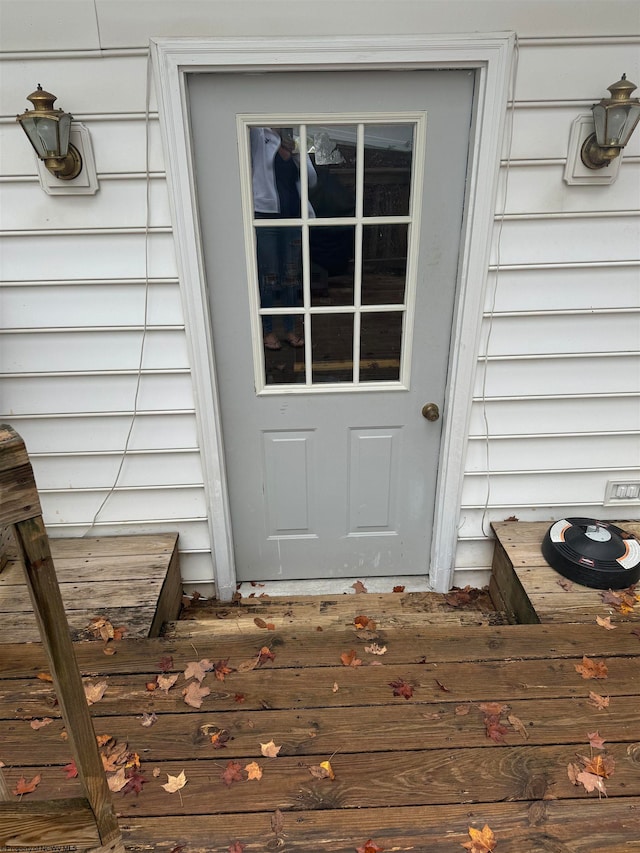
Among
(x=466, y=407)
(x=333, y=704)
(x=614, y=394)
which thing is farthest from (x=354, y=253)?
(x=333, y=704)

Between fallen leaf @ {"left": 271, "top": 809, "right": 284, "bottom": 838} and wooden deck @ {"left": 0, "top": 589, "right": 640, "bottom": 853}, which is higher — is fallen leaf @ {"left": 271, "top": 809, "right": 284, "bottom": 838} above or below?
below

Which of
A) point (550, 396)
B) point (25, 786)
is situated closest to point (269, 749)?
point (25, 786)

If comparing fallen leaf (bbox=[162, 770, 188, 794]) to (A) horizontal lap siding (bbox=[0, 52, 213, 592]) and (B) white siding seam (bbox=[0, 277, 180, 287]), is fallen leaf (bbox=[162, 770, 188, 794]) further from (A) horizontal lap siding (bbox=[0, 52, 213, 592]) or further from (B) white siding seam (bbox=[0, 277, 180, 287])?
(B) white siding seam (bbox=[0, 277, 180, 287])

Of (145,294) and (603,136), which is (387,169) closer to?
(603,136)

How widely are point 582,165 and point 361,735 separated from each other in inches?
87.5

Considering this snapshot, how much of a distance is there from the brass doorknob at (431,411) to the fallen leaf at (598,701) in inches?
48.5

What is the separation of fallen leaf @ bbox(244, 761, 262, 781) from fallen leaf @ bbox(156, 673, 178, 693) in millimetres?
427

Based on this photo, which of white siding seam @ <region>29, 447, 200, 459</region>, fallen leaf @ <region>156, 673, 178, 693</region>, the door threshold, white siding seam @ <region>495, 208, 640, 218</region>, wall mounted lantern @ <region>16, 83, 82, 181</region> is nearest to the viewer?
wall mounted lantern @ <region>16, 83, 82, 181</region>

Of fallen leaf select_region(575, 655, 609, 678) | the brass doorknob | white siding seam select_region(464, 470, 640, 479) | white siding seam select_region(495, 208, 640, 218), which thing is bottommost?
fallen leaf select_region(575, 655, 609, 678)

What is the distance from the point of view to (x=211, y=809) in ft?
5.12

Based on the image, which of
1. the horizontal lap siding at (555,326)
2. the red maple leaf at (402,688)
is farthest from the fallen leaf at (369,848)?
the horizontal lap siding at (555,326)

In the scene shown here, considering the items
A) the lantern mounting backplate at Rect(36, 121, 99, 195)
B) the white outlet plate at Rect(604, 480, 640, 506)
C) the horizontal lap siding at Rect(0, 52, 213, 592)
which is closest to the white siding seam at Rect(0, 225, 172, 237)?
the horizontal lap siding at Rect(0, 52, 213, 592)

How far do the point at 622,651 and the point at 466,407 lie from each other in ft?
3.72

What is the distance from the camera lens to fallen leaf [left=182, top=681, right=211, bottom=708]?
1.86m
